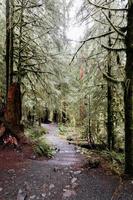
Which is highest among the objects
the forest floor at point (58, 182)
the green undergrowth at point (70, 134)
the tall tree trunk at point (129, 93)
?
the tall tree trunk at point (129, 93)

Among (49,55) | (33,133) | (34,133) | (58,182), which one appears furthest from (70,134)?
(58,182)

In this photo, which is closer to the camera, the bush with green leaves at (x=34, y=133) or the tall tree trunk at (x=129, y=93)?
the tall tree trunk at (x=129, y=93)

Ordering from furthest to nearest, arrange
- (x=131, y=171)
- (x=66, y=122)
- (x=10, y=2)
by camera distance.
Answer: (x=66, y=122)
(x=10, y=2)
(x=131, y=171)

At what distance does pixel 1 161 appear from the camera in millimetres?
8883

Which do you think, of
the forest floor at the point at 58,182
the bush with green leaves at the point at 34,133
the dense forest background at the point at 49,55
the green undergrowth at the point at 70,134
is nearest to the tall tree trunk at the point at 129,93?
the forest floor at the point at 58,182

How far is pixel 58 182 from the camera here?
23.8 feet

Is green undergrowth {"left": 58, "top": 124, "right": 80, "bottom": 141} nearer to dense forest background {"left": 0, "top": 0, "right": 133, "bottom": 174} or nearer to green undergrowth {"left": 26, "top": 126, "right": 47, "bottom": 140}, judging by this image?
green undergrowth {"left": 26, "top": 126, "right": 47, "bottom": 140}

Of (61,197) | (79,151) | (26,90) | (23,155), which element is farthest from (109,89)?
(61,197)

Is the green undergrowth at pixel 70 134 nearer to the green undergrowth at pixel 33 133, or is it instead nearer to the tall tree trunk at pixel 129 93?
the green undergrowth at pixel 33 133

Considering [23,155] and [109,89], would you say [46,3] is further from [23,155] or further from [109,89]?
[23,155]

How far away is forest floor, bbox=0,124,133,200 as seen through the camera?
6.51 m

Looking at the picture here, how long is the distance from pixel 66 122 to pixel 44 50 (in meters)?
18.9

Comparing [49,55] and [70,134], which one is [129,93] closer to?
[49,55]

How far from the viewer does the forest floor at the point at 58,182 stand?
6508mm
